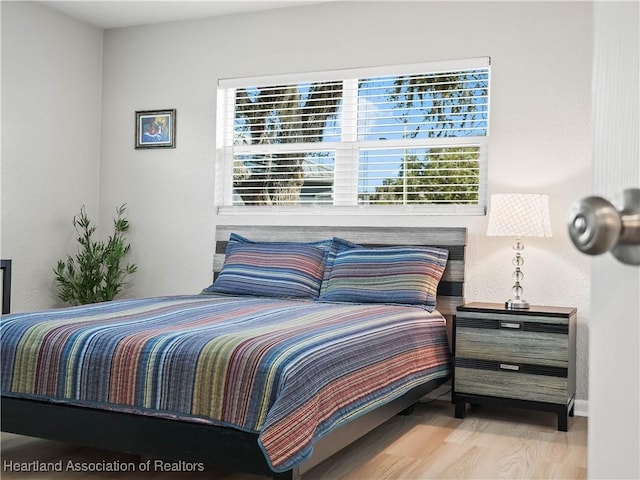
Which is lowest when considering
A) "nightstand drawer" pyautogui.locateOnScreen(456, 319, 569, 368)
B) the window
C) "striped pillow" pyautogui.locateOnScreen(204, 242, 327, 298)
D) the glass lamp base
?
"nightstand drawer" pyautogui.locateOnScreen(456, 319, 569, 368)

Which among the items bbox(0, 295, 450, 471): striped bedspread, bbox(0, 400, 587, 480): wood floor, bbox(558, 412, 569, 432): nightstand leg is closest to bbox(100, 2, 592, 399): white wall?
bbox(558, 412, 569, 432): nightstand leg

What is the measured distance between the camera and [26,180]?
4.88 m

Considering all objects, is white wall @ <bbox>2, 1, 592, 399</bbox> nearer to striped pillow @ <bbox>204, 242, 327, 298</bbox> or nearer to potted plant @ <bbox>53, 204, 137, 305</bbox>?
potted plant @ <bbox>53, 204, 137, 305</bbox>

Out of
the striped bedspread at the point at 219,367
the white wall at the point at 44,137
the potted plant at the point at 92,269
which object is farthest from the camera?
the potted plant at the point at 92,269

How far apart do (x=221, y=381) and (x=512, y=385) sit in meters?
1.92

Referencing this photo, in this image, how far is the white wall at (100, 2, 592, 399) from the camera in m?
4.23

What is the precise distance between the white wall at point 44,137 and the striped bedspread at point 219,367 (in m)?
1.83

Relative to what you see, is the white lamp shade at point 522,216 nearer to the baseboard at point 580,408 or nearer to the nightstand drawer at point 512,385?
the nightstand drawer at point 512,385

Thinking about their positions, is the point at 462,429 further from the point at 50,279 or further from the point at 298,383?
the point at 50,279

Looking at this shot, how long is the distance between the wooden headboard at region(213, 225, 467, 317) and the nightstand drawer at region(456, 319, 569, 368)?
339 mm

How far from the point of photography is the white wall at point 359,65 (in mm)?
4227

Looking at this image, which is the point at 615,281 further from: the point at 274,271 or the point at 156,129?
the point at 156,129

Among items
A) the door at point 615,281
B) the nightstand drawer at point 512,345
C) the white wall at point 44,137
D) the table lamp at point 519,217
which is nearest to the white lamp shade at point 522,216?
the table lamp at point 519,217

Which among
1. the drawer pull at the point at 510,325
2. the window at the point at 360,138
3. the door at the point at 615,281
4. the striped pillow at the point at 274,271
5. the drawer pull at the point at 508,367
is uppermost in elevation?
the window at the point at 360,138
